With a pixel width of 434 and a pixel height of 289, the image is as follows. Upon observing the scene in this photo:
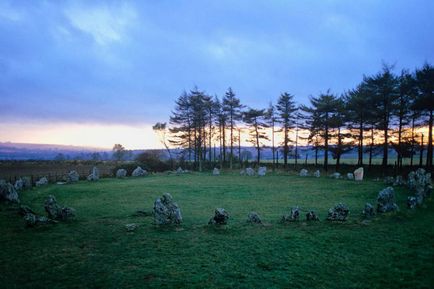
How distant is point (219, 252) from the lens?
8945mm

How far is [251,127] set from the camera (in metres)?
55.2

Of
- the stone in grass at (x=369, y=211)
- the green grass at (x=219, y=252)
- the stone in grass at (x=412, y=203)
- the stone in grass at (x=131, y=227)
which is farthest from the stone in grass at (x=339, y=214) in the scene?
the stone in grass at (x=131, y=227)

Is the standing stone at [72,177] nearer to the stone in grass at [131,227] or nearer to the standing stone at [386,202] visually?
the stone in grass at [131,227]

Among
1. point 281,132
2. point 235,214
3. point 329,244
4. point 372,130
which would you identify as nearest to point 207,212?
point 235,214

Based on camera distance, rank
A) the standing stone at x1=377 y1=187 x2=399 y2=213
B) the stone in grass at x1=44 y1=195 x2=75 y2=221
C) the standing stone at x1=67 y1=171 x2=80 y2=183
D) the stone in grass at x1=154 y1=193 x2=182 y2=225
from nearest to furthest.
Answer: the stone in grass at x1=154 y1=193 x2=182 y2=225 < the stone in grass at x1=44 y1=195 x2=75 y2=221 < the standing stone at x1=377 y1=187 x2=399 y2=213 < the standing stone at x1=67 y1=171 x2=80 y2=183

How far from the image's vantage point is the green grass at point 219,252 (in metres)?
6.95

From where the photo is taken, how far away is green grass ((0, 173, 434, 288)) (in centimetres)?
695

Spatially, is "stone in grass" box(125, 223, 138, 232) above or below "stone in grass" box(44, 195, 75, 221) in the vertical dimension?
below

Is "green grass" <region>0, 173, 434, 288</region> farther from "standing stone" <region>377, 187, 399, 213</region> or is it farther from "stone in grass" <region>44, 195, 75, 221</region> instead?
"standing stone" <region>377, 187, 399, 213</region>

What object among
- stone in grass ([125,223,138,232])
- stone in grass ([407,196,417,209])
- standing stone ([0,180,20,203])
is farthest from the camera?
standing stone ([0,180,20,203])

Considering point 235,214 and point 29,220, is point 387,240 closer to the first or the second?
point 235,214

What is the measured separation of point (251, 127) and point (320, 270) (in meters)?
48.3

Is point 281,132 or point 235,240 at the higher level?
point 281,132

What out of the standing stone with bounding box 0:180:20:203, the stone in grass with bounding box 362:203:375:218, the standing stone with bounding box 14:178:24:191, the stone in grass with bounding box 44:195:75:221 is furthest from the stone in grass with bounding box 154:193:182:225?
the standing stone with bounding box 14:178:24:191
